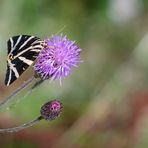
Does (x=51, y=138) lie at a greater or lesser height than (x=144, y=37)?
lesser

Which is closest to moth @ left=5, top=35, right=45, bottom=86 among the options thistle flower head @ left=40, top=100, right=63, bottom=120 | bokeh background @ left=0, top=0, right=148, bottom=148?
thistle flower head @ left=40, top=100, right=63, bottom=120

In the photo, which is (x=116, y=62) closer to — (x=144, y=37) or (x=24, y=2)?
(x=144, y=37)

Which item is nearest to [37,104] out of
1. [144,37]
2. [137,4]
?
[144,37]

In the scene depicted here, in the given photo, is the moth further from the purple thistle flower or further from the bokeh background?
the bokeh background

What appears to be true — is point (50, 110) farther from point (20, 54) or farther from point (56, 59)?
point (20, 54)

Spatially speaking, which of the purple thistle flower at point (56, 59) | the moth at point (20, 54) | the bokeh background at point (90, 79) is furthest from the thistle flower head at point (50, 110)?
the bokeh background at point (90, 79)

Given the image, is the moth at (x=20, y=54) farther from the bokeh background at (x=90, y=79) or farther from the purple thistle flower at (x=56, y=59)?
the bokeh background at (x=90, y=79)
